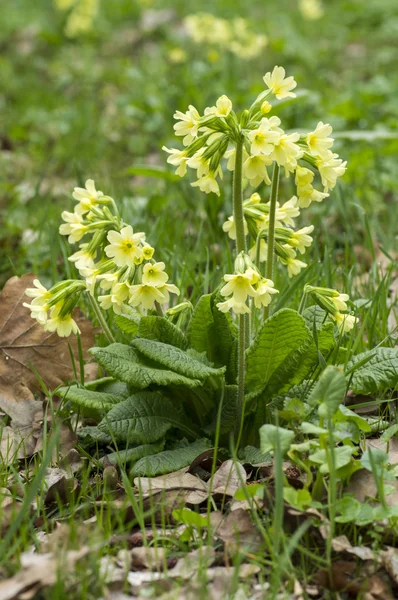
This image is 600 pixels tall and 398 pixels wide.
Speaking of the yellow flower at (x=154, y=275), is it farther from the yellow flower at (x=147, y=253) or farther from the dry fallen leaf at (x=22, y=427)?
the dry fallen leaf at (x=22, y=427)

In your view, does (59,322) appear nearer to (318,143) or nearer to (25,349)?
(25,349)

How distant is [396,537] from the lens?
5.96 feet

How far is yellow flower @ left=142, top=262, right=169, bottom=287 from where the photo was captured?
207 cm

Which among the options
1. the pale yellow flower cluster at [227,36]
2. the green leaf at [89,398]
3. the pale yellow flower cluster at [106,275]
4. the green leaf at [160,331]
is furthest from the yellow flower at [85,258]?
the pale yellow flower cluster at [227,36]

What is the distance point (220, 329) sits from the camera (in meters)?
2.24

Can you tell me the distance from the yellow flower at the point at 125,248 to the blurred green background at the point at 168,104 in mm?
640

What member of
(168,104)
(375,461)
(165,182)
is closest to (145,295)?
(375,461)

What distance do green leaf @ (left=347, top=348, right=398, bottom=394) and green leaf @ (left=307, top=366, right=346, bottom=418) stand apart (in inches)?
14.2

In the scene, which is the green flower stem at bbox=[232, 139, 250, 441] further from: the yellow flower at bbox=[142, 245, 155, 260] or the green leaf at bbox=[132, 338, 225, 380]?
→ the yellow flower at bbox=[142, 245, 155, 260]

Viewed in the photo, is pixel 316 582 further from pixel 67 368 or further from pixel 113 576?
pixel 67 368

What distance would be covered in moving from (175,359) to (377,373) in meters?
0.57

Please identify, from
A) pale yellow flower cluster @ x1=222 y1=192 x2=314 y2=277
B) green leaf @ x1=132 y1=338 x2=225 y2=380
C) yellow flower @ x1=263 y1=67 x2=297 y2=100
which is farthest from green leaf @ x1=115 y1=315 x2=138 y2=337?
yellow flower @ x1=263 y1=67 x2=297 y2=100

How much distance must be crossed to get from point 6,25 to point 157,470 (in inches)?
302

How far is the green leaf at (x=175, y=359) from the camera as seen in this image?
203 cm
